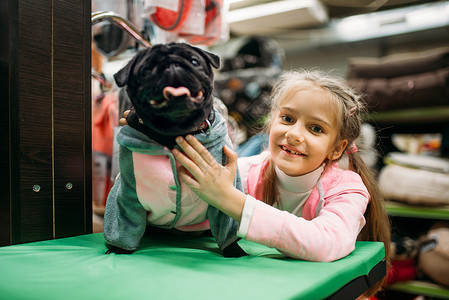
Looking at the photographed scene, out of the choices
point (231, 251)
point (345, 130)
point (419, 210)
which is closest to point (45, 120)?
point (231, 251)

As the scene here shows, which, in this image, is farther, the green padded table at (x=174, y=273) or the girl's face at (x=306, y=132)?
the girl's face at (x=306, y=132)

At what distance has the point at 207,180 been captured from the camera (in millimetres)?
791

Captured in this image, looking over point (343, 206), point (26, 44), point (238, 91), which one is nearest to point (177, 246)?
point (343, 206)

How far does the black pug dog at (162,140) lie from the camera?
70 centimetres

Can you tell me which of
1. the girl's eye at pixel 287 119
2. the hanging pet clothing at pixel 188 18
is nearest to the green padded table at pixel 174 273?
the girl's eye at pixel 287 119

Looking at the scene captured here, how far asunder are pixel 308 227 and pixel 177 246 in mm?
335

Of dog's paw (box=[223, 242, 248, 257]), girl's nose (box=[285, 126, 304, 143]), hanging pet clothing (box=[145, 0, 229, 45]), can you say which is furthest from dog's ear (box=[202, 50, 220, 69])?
hanging pet clothing (box=[145, 0, 229, 45])

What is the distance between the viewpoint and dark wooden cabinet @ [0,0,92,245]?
3.12 feet

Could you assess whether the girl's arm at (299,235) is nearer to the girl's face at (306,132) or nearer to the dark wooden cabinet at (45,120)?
the girl's face at (306,132)

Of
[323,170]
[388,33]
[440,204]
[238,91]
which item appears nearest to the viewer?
[323,170]

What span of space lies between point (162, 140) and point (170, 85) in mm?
154

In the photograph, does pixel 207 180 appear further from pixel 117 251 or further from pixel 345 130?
pixel 345 130

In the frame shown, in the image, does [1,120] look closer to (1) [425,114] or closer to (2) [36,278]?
(2) [36,278]

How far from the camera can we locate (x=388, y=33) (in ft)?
12.0
